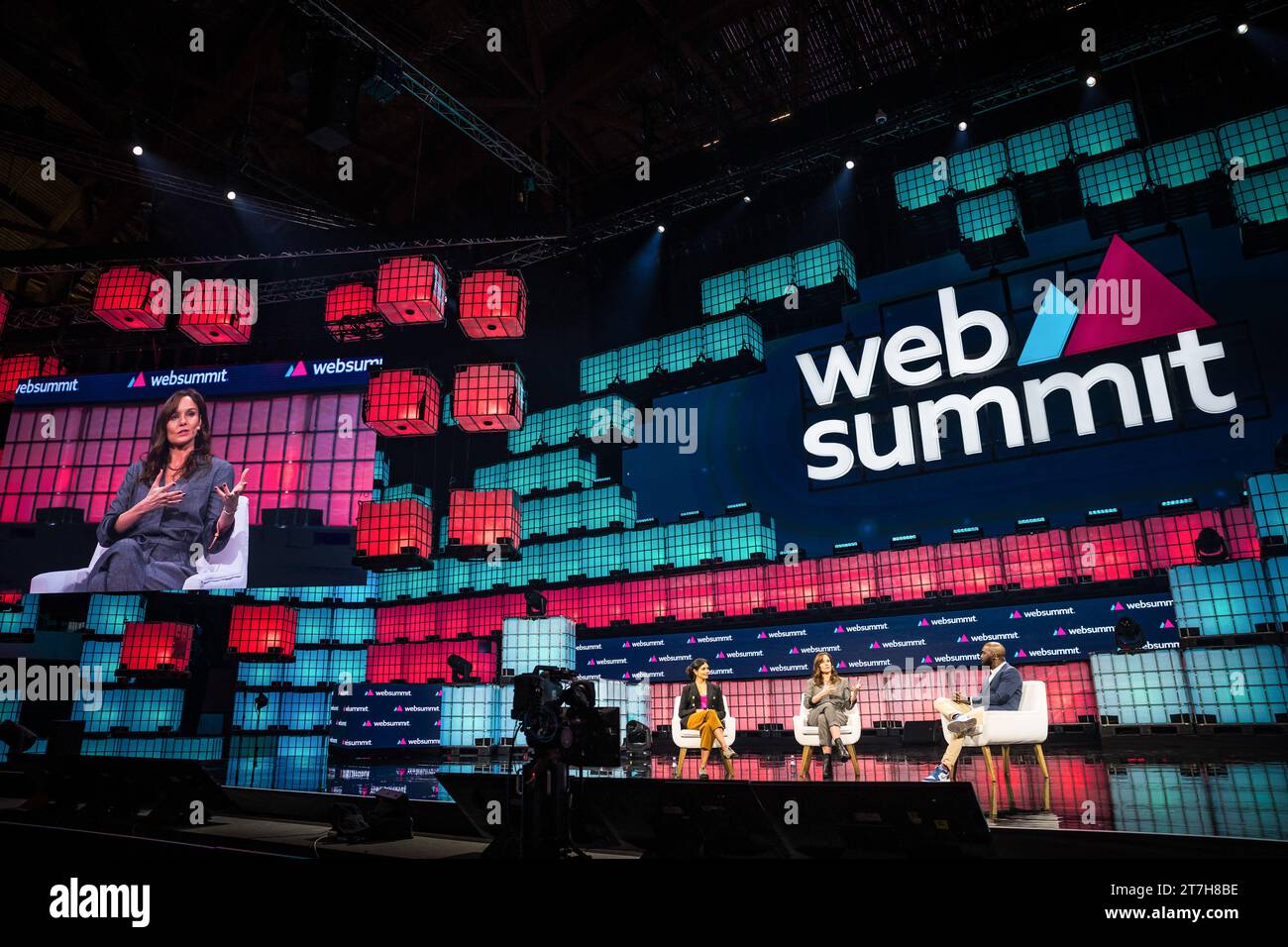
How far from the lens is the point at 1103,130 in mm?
11094

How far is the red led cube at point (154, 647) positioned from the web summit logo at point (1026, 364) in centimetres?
1349

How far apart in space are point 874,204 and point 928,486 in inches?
220

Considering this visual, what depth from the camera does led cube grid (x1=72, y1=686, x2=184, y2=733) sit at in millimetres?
15445

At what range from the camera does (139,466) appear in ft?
39.2

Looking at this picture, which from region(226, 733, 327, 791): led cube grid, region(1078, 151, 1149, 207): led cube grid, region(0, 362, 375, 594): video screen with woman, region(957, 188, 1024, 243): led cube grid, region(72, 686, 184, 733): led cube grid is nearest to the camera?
region(1078, 151, 1149, 207): led cube grid

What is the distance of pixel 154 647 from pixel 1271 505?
746 inches

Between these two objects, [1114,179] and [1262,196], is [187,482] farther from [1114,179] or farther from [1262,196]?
[1262,196]

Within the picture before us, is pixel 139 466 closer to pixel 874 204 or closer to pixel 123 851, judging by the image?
pixel 123 851

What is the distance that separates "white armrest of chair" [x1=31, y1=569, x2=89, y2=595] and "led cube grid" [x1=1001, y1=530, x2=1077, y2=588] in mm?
14050

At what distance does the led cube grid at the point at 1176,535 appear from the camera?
9.93m

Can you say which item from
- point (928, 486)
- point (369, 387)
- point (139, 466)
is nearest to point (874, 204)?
point (928, 486)

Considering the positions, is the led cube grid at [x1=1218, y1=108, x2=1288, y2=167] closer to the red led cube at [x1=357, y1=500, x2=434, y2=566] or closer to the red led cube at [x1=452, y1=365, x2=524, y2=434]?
the red led cube at [x1=452, y1=365, x2=524, y2=434]

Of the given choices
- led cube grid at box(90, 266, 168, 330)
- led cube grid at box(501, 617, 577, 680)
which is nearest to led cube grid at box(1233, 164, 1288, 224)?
led cube grid at box(501, 617, 577, 680)

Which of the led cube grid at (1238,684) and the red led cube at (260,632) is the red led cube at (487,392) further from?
the led cube grid at (1238,684)
